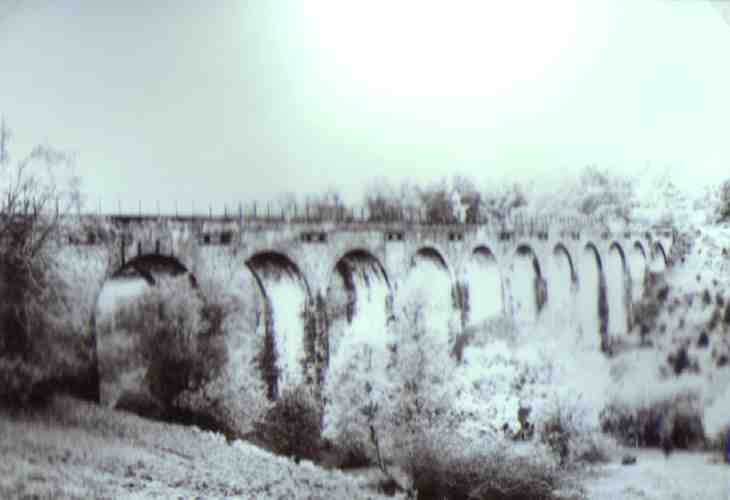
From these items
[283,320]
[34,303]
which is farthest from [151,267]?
[283,320]

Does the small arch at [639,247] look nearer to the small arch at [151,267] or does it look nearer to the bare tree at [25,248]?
the small arch at [151,267]

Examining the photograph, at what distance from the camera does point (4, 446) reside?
379 centimetres

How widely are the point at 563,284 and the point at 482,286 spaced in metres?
0.56

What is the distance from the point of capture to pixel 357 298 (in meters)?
4.45

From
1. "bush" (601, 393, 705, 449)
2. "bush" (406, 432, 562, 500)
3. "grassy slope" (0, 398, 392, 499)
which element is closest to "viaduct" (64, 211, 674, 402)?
"bush" (601, 393, 705, 449)

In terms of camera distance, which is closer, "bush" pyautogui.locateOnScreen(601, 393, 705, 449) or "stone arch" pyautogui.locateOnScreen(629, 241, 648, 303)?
"bush" pyautogui.locateOnScreen(601, 393, 705, 449)

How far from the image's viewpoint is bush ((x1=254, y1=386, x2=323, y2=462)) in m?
4.16

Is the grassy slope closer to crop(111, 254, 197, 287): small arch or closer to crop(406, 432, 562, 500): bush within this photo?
crop(406, 432, 562, 500): bush

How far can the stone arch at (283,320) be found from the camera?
13.8ft

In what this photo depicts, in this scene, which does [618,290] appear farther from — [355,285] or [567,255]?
[355,285]

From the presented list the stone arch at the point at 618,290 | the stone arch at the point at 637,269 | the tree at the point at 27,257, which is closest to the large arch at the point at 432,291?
the stone arch at the point at 618,290

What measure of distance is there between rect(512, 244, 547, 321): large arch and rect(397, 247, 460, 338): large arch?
39 cm

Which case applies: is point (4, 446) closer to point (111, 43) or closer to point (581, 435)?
point (111, 43)

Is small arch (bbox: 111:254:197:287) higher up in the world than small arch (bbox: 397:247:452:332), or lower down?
higher up
